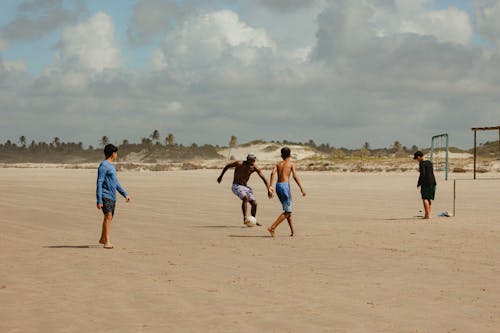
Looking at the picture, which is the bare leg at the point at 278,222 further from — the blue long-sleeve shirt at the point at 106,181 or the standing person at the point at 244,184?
the blue long-sleeve shirt at the point at 106,181

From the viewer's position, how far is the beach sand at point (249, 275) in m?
6.89

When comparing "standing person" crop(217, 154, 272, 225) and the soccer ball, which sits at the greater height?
"standing person" crop(217, 154, 272, 225)

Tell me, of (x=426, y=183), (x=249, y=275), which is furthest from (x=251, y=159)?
(x=249, y=275)

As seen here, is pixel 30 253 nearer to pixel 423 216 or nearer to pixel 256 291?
pixel 256 291

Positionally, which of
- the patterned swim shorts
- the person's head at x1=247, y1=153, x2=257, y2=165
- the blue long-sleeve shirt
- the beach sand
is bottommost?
the beach sand

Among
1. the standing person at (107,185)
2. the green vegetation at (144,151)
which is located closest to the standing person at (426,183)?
the standing person at (107,185)

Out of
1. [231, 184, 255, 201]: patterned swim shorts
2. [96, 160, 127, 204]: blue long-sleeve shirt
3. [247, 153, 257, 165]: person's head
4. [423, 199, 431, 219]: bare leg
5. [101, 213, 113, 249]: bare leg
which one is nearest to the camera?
[96, 160, 127, 204]: blue long-sleeve shirt

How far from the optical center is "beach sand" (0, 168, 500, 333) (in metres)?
6.89

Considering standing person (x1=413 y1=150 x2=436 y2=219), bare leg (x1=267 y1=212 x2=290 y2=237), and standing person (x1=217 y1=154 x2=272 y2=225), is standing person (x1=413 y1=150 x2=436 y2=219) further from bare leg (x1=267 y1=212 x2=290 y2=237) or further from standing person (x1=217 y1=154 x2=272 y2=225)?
bare leg (x1=267 y1=212 x2=290 y2=237)

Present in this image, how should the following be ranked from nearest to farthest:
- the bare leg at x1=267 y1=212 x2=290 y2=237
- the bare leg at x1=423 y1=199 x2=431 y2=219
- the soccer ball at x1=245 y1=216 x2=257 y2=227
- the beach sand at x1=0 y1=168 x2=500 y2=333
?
the beach sand at x1=0 y1=168 x2=500 y2=333 → the bare leg at x1=267 y1=212 x2=290 y2=237 → the soccer ball at x1=245 y1=216 x2=257 y2=227 → the bare leg at x1=423 y1=199 x2=431 y2=219

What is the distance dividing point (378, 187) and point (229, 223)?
60.8ft

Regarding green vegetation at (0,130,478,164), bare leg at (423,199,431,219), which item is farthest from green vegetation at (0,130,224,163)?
bare leg at (423,199,431,219)

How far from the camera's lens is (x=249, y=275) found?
9516 mm

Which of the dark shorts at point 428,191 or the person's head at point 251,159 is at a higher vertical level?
the person's head at point 251,159
